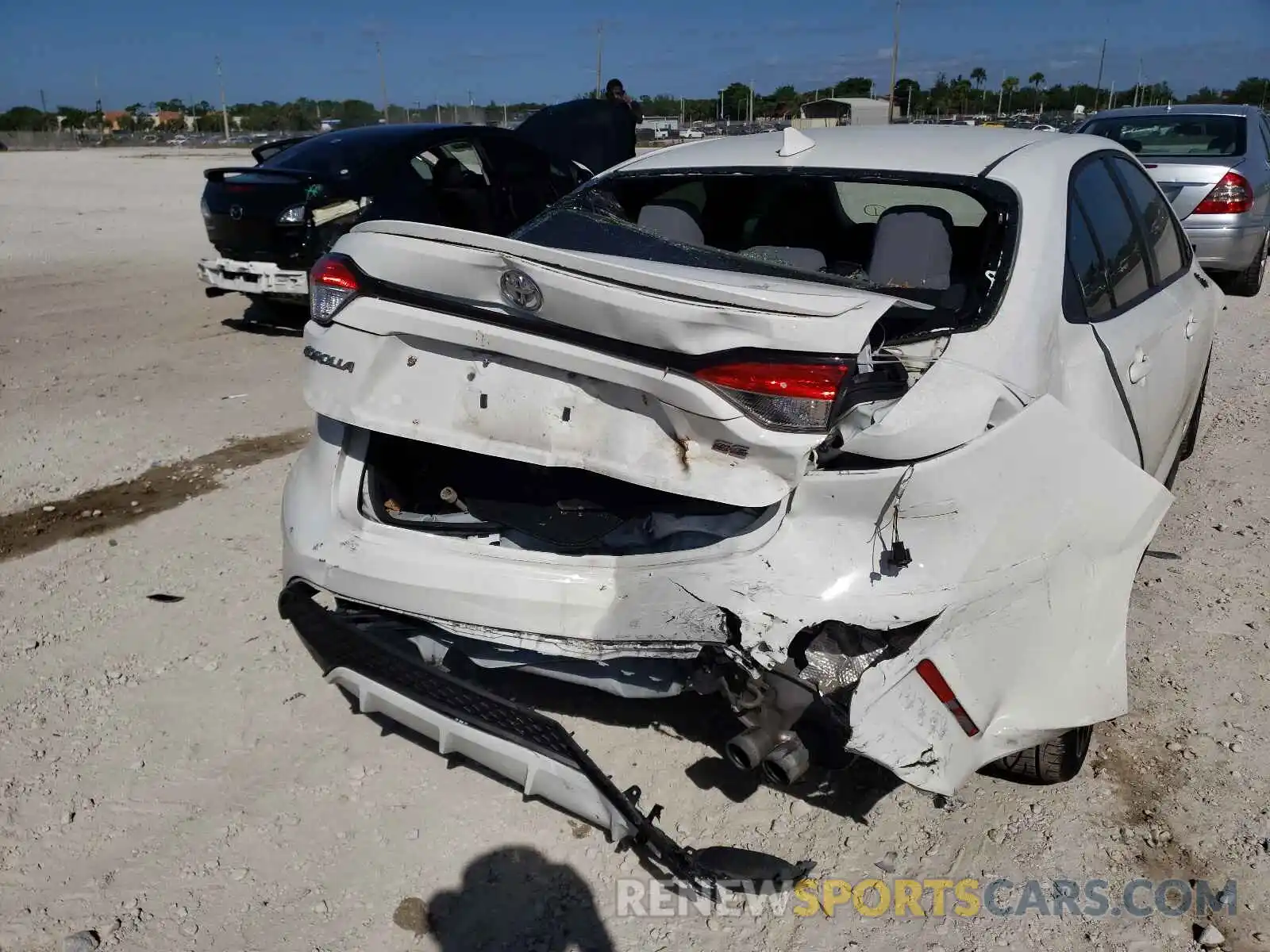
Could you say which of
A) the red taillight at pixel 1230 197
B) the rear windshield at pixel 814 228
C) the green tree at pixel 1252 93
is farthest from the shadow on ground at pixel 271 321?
the green tree at pixel 1252 93

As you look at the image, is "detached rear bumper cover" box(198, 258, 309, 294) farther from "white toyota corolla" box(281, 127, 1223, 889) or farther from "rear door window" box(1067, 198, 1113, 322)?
"rear door window" box(1067, 198, 1113, 322)

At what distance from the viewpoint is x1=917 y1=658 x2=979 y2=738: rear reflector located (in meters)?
2.16

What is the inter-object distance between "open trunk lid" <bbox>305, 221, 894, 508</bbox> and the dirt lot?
1.04m

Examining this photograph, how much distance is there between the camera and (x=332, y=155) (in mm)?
8180

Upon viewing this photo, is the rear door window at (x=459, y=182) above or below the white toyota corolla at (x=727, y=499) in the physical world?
above

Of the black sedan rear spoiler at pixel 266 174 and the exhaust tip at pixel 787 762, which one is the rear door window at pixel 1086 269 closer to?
the exhaust tip at pixel 787 762

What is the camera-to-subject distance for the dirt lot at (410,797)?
7.82ft

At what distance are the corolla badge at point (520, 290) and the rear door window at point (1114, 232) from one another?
6.26ft

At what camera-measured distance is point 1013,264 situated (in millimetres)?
2783

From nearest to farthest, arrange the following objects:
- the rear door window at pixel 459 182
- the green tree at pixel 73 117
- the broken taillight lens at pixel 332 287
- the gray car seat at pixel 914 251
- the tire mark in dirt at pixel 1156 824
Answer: the tire mark in dirt at pixel 1156 824 → the broken taillight lens at pixel 332 287 → the gray car seat at pixel 914 251 → the rear door window at pixel 459 182 → the green tree at pixel 73 117

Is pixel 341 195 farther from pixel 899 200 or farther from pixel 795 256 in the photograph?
pixel 899 200

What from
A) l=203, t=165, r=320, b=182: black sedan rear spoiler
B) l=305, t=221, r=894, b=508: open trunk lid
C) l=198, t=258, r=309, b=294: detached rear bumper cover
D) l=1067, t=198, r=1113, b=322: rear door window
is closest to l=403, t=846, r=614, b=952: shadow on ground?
l=305, t=221, r=894, b=508: open trunk lid

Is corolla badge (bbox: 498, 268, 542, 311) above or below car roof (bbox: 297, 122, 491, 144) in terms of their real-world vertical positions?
below

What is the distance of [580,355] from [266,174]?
22.2 ft
